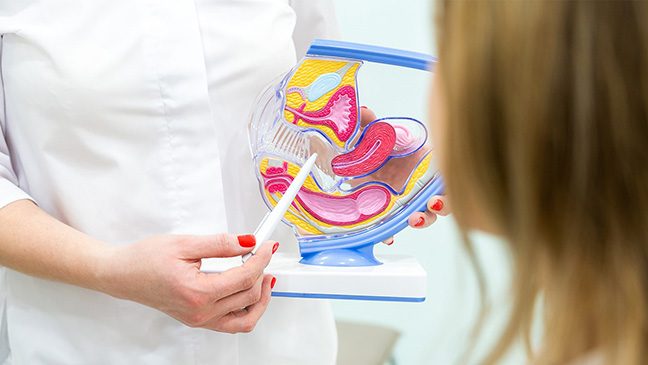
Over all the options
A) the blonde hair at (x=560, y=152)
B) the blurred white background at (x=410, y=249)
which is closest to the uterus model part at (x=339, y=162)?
the blonde hair at (x=560, y=152)

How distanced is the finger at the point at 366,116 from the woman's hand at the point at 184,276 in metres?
Result: 0.19

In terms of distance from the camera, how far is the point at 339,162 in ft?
2.92

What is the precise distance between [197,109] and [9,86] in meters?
0.17

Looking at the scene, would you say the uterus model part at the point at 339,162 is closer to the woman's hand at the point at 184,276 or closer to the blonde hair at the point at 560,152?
the woman's hand at the point at 184,276

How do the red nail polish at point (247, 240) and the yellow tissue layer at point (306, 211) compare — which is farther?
the yellow tissue layer at point (306, 211)

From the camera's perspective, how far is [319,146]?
89 centimetres

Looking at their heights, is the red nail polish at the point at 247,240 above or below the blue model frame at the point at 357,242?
above

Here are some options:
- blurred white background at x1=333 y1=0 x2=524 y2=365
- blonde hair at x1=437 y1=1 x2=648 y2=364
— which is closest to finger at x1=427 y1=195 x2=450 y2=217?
blonde hair at x1=437 y1=1 x2=648 y2=364

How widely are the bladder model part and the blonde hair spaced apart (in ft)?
1.28

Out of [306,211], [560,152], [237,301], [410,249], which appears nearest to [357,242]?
[306,211]

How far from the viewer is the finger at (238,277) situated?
0.74 meters

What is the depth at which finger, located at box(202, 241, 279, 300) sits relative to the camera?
0.74 metres

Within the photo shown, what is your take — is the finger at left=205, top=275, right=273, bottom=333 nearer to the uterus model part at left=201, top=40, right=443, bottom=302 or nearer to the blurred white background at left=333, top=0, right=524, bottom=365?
the uterus model part at left=201, top=40, right=443, bottom=302

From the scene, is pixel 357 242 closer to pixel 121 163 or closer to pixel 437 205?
pixel 437 205
